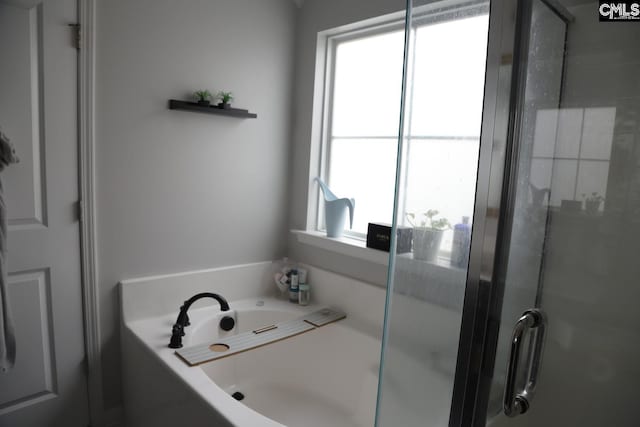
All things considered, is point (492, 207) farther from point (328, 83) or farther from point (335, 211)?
point (328, 83)

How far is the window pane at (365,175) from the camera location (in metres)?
2.16

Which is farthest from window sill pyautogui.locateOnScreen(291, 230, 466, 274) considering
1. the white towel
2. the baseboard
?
the white towel

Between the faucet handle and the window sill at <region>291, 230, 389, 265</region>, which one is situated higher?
the window sill at <region>291, 230, 389, 265</region>

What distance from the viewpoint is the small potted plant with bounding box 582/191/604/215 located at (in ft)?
3.23

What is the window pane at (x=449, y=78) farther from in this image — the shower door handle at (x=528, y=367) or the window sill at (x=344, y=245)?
the window sill at (x=344, y=245)

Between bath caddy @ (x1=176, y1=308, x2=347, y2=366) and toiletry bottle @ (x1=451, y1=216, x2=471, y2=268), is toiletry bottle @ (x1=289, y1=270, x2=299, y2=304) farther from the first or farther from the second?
toiletry bottle @ (x1=451, y1=216, x2=471, y2=268)

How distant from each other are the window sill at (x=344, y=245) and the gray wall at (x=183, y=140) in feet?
0.82

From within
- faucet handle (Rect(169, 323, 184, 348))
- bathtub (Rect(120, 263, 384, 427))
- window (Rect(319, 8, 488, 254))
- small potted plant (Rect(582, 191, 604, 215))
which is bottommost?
bathtub (Rect(120, 263, 384, 427))

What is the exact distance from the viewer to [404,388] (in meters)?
1.01

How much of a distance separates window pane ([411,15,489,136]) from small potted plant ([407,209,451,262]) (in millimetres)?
209

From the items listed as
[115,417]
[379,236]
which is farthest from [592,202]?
[115,417]

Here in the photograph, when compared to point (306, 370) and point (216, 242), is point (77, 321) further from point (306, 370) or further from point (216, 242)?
point (306, 370)

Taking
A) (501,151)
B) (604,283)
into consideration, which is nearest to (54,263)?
(501,151)

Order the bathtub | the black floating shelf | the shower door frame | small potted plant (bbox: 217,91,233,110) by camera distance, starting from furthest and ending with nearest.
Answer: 1. small potted plant (bbox: 217,91,233,110)
2. the black floating shelf
3. the bathtub
4. the shower door frame
